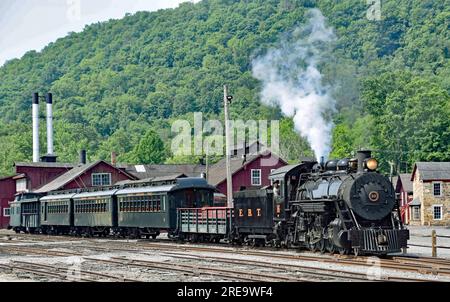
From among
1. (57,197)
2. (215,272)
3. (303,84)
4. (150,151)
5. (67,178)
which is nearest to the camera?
(215,272)

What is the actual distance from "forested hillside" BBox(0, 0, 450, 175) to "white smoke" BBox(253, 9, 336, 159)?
10.1 m

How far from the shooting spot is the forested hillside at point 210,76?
104 m

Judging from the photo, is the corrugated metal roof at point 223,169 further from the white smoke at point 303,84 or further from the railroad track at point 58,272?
the railroad track at point 58,272

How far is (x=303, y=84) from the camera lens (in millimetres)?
54719

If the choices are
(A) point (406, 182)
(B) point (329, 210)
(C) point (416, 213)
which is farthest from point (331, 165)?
(A) point (406, 182)

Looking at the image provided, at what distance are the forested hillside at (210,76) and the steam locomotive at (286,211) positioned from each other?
38.9 meters

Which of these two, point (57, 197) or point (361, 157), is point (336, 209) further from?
point (57, 197)

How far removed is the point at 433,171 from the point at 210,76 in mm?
91154

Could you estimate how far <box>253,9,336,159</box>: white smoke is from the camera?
129 ft

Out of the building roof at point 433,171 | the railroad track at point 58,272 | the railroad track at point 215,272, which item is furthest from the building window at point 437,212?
the railroad track at point 58,272

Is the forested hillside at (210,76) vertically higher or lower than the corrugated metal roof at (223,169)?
higher

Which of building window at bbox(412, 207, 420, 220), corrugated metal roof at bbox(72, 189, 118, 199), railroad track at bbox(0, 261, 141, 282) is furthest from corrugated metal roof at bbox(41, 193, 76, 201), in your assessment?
building window at bbox(412, 207, 420, 220)
